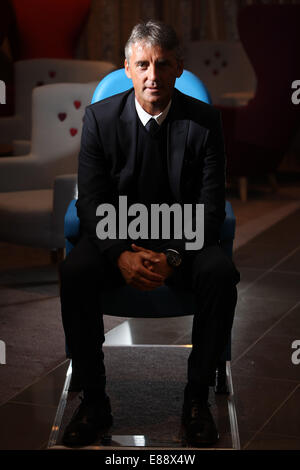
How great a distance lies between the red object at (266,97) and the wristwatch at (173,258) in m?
3.86

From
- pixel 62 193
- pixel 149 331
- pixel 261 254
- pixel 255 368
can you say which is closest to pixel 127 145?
pixel 255 368

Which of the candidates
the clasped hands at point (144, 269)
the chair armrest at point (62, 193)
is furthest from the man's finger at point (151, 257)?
the chair armrest at point (62, 193)

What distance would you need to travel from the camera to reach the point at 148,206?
2441 millimetres

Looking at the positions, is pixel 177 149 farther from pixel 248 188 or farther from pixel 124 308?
pixel 248 188

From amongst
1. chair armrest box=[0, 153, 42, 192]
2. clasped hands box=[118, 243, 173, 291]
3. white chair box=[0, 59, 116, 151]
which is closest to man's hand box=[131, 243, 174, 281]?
clasped hands box=[118, 243, 173, 291]

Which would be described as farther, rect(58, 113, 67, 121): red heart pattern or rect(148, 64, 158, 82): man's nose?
rect(58, 113, 67, 121): red heart pattern

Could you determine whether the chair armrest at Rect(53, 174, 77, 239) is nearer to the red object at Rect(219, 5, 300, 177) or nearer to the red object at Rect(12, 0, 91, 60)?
the red object at Rect(219, 5, 300, 177)

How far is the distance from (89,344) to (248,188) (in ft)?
15.3

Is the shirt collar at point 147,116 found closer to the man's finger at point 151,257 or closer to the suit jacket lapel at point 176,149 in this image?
the suit jacket lapel at point 176,149

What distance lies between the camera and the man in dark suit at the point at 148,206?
7.33ft

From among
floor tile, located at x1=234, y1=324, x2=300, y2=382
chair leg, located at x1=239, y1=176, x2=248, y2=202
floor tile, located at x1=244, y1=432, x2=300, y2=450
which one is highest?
chair leg, located at x1=239, y1=176, x2=248, y2=202

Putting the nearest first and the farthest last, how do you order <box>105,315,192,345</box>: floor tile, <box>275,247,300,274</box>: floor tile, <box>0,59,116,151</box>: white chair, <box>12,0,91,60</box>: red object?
<box>105,315,192,345</box>: floor tile < <box>275,247,300,274</box>: floor tile < <box>0,59,116,151</box>: white chair < <box>12,0,91,60</box>: red object

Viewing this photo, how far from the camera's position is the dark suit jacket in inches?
94.8

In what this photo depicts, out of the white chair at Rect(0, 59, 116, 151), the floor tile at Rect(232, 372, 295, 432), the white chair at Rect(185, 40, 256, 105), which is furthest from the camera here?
the white chair at Rect(185, 40, 256, 105)
